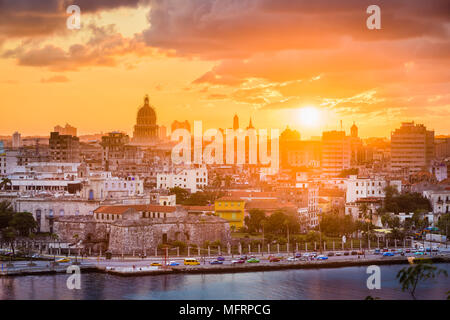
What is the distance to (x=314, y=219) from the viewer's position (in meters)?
38.5

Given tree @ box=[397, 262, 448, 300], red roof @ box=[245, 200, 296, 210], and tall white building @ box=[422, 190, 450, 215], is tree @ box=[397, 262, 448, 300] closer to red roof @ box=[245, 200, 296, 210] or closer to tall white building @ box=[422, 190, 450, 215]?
red roof @ box=[245, 200, 296, 210]

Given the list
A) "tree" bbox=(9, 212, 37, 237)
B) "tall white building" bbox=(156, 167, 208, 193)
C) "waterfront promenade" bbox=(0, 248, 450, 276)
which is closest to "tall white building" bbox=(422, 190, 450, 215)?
"waterfront promenade" bbox=(0, 248, 450, 276)

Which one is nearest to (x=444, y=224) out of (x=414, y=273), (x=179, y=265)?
(x=179, y=265)

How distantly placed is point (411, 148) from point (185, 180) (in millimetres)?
27440

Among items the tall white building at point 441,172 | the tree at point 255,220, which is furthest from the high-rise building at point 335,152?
the tree at point 255,220

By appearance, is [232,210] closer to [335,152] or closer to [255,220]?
[255,220]

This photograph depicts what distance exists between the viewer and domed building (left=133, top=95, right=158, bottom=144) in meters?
91.4

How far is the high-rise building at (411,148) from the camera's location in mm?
68000

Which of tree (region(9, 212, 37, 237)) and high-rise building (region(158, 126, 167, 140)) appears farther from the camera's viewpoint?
high-rise building (region(158, 126, 167, 140))

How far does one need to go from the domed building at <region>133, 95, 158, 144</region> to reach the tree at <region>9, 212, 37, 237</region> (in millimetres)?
58324

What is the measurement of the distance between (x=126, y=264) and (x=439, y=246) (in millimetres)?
12798

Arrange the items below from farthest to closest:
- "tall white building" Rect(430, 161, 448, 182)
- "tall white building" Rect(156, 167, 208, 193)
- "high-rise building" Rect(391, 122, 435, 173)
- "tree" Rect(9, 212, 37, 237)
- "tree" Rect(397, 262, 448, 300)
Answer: "high-rise building" Rect(391, 122, 435, 173), "tall white building" Rect(430, 161, 448, 182), "tall white building" Rect(156, 167, 208, 193), "tree" Rect(9, 212, 37, 237), "tree" Rect(397, 262, 448, 300)
